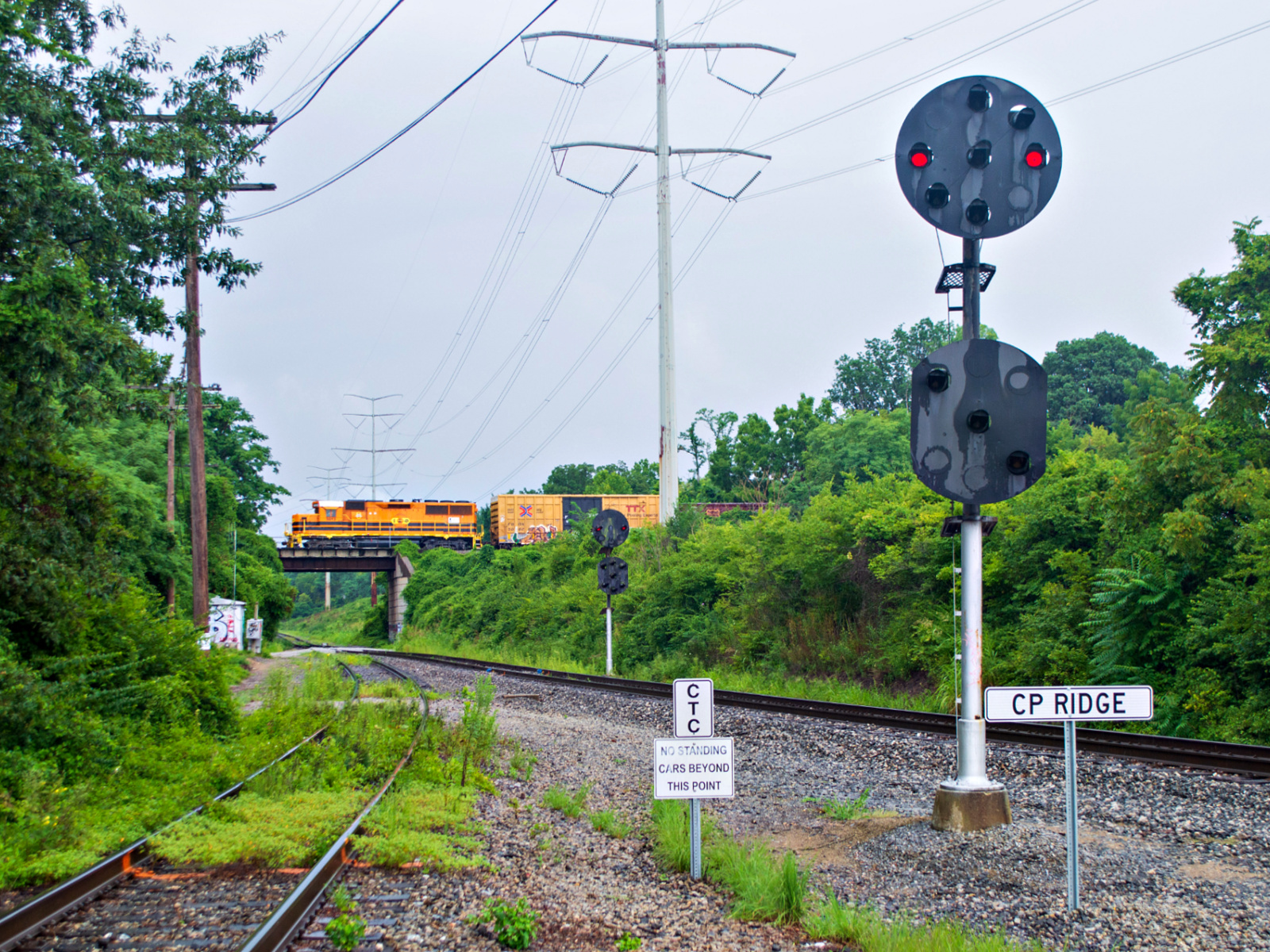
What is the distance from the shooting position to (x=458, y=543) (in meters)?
74.3

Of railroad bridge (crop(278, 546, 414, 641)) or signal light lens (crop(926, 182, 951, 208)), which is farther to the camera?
railroad bridge (crop(278, 546, 414, 641))

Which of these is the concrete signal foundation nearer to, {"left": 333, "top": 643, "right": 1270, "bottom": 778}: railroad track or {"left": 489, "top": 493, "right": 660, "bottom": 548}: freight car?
{"left": 333, "top": 643, "right": 1270, "bottom": 778}: railroad track

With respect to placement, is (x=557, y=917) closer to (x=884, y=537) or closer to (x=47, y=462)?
(x=47, y=462)

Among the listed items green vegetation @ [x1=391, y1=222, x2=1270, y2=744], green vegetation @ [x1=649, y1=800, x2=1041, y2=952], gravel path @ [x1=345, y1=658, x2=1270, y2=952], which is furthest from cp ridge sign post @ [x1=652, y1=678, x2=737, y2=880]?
green vegetation @ [x1=391, y1=222, x2=1270, y2=744]

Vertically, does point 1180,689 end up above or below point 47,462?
below

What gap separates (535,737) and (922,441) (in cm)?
934

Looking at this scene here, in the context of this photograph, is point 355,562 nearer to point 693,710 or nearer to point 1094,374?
point 1094,374

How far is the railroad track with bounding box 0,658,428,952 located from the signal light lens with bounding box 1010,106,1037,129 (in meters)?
8.06

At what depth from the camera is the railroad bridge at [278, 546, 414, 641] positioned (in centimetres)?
6962

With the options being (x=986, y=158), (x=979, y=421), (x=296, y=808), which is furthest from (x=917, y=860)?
(x=986, y=158)

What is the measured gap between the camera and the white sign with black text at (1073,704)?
21.3ft

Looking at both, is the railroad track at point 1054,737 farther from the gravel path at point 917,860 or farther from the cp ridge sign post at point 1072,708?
the cp ridge sign post at point 1072,708

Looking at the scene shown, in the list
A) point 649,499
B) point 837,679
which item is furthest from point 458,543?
point 837,679

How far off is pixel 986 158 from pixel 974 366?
1824 millimetres
